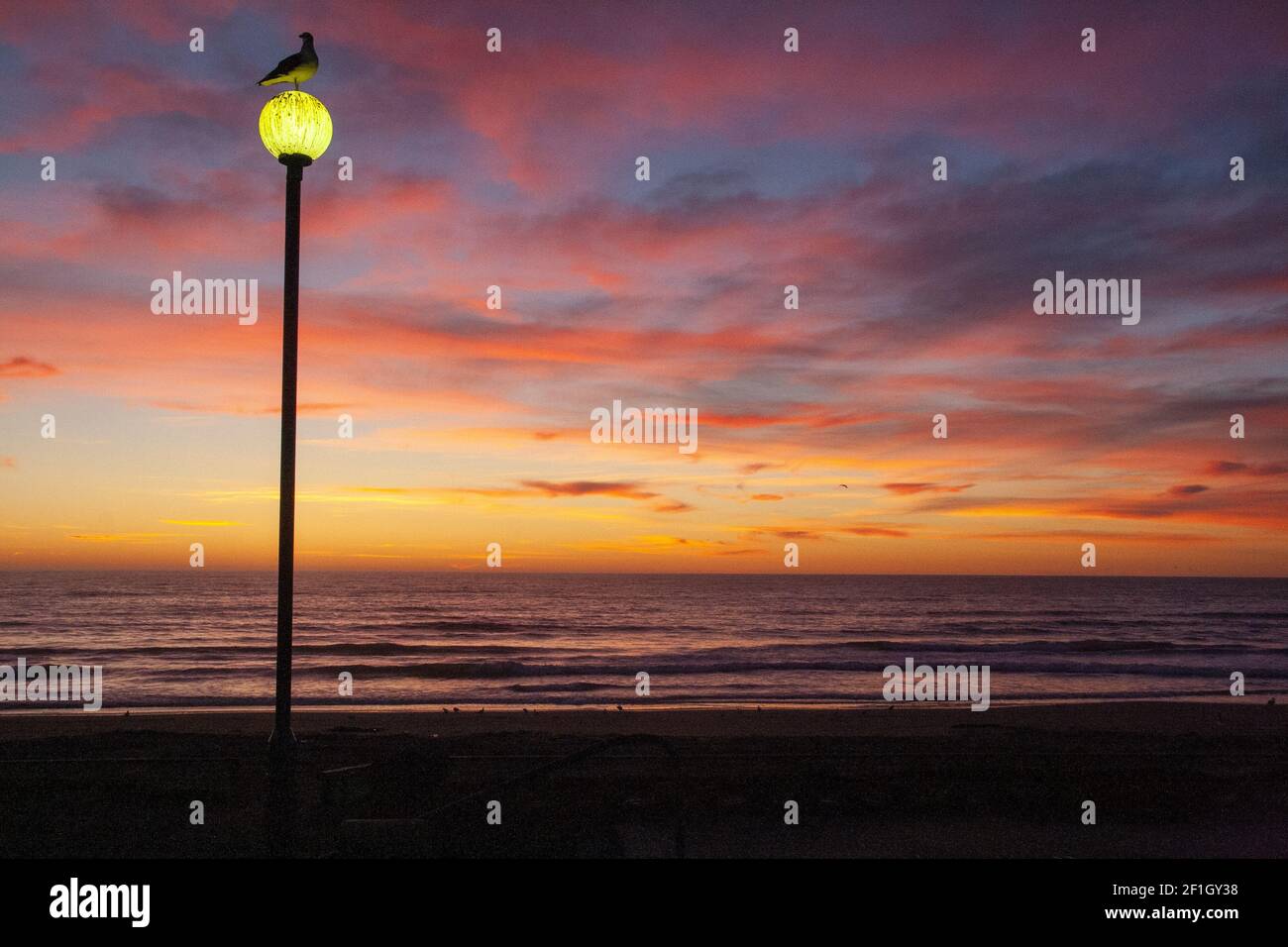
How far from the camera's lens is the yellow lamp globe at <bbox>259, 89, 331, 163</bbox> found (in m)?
7.18

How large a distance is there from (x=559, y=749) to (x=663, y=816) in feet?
14.1

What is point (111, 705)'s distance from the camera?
2462 centimetres

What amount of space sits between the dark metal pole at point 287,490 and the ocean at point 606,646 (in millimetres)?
19707

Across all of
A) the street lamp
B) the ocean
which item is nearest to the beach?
the street lamp

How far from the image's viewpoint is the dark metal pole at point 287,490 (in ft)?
22.1

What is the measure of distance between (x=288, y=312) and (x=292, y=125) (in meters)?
1.55

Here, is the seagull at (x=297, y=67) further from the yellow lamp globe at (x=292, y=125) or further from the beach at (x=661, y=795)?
the beach at (x=661, y=795)

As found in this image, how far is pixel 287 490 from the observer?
6.85m

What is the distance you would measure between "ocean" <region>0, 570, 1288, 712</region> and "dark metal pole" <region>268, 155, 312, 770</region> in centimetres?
1971

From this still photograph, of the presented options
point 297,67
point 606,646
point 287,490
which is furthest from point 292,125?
point 606,646

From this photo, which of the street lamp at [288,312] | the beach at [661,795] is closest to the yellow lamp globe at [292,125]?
the street lamp at [288,312]

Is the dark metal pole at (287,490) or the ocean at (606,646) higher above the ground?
the dark metal pole at (287,490)

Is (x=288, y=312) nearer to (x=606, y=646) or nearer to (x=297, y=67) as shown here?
(x=297, y=67)
